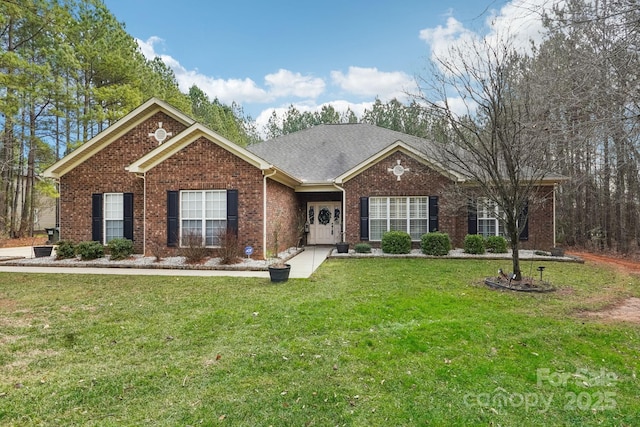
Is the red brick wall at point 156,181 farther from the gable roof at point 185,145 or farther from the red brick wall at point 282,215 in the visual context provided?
the red brick wall at point 282,215

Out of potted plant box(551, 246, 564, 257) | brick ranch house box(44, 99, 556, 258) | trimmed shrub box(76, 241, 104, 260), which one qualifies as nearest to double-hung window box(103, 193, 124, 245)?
brick ranch house box(44, 99, 556, 258)

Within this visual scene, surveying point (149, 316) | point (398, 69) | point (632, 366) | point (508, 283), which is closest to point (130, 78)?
point (398, 69)

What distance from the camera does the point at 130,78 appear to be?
21859 mm

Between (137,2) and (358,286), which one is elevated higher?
(137,2)

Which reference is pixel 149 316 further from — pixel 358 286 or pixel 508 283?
pixel 508 283

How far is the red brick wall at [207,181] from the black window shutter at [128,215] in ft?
4.18

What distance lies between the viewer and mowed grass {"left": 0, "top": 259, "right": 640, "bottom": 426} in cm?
294

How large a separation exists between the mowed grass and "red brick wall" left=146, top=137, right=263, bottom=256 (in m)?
4.06

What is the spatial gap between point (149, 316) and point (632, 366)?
21.3 ft

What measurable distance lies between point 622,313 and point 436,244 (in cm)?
670

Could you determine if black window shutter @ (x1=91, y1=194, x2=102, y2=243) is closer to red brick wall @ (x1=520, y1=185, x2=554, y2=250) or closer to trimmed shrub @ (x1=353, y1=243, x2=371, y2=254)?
trimmed shrub @ (x1=353, y1=243, x2=371, y2=254)

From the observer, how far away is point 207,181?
36.9 feet

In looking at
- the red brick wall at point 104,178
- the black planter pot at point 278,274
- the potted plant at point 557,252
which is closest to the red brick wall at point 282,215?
the black planter pot at point 278,274

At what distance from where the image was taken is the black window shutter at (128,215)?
12.3 meters
